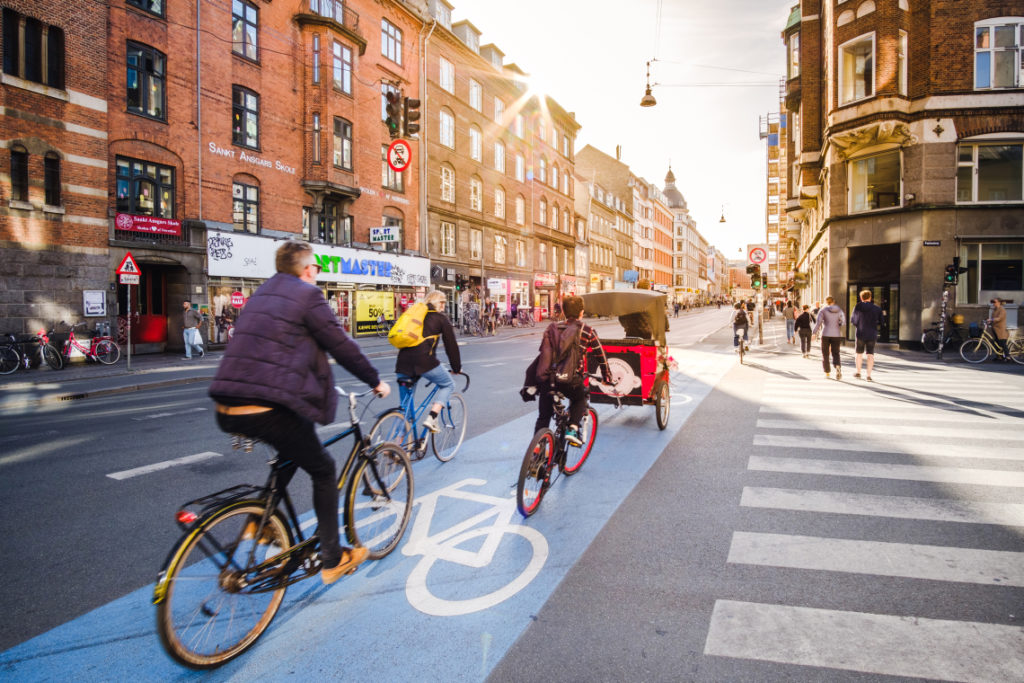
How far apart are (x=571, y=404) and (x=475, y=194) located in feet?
113

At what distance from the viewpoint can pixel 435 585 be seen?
345cm

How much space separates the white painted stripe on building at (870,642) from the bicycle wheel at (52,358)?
17634 millimetres

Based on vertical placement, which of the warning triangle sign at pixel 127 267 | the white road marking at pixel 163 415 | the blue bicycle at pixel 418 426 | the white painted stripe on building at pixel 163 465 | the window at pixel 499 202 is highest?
the window at pixel 499 202

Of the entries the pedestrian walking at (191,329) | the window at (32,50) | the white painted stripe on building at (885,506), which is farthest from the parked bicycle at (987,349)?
the window at (32,50)

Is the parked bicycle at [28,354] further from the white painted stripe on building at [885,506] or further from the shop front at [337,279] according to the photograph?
the white painted stripe on building at [885,506]

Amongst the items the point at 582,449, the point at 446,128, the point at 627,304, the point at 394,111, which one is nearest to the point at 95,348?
the point at 394,111

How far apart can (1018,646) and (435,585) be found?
3.02 metres

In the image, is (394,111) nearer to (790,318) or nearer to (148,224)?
(148,224)

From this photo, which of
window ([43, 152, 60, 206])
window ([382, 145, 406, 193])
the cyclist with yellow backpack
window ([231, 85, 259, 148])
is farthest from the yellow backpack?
window ([382, 145, 406, 193])

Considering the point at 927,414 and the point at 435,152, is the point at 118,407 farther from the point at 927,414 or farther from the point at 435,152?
the point at 435,152

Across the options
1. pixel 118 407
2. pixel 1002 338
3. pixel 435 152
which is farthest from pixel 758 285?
pixel 118 407

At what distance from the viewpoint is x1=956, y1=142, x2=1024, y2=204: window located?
20.0 meters

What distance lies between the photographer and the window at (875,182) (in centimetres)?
2125

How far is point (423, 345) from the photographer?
567 centimetres
